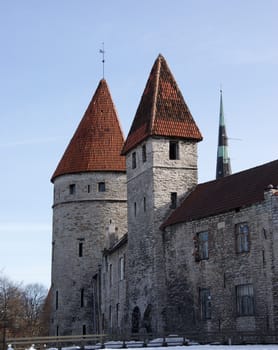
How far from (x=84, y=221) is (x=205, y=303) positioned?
58.1 feet

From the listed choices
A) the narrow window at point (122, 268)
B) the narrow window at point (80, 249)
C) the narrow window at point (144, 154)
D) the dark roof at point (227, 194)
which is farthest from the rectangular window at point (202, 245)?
the narrow window at point (80, 249)

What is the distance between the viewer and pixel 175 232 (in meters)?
35.3

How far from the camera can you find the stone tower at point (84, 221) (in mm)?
47250

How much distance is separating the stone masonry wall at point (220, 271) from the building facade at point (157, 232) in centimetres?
5

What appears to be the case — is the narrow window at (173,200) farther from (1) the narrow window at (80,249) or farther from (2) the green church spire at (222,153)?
(2) the green church spire at (222,153)

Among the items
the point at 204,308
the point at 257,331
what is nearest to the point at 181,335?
the point at 204,308

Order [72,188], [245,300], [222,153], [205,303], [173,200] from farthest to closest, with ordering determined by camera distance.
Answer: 1. [222,153]
2. [72,188]
3. [173,200]
4. [205,303]
5. [245,300]

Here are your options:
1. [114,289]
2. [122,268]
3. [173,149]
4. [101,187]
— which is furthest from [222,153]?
[173,149]

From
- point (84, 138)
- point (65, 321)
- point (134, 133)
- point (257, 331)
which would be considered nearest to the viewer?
point (257, 331)

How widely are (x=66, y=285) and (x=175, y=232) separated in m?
15.0

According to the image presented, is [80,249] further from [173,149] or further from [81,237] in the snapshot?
[173,149]

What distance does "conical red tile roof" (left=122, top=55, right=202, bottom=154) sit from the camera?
38.4 meters

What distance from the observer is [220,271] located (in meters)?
31.7

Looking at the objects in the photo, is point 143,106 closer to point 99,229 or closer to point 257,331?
point 99,229
